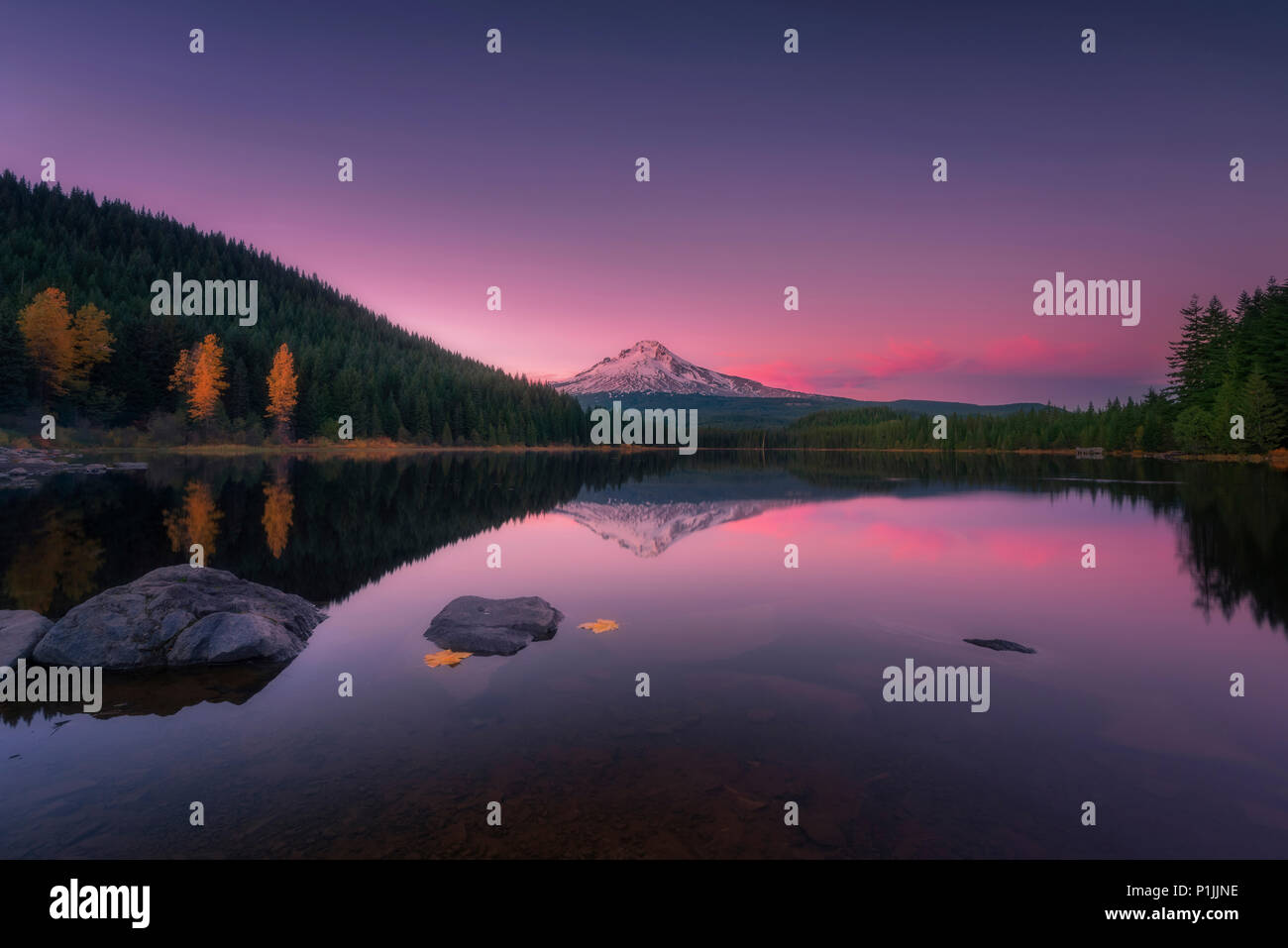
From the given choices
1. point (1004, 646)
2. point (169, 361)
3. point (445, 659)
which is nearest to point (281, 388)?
point (169, 361)

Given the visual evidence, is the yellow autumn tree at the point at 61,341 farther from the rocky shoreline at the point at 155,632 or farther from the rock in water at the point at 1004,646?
the rock in water at the point at 1004,646

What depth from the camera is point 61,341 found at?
79750mm

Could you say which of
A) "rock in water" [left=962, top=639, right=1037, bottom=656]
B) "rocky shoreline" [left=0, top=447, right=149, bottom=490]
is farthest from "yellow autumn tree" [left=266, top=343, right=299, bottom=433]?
"rock in water" [left=962, top=639, right=1037, bottom=656]

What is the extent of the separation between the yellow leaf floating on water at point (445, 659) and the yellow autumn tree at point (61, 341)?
99.6 metres

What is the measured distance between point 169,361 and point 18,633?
108 metres

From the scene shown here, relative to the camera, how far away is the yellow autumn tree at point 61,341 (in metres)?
77.8

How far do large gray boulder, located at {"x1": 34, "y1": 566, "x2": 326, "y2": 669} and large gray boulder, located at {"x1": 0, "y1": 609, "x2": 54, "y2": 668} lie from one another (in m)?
0.33

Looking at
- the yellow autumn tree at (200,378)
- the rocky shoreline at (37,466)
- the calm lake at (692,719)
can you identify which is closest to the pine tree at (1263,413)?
the calm lake at (692,719)

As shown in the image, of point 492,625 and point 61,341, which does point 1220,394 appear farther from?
point 61,341

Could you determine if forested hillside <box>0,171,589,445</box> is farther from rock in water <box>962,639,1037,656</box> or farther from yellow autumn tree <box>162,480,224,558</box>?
rock in water <box>962,639,1037,656</box>

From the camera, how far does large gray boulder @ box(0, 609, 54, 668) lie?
1139 cm
